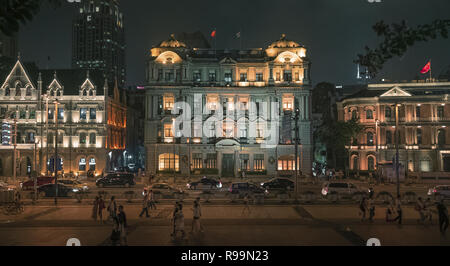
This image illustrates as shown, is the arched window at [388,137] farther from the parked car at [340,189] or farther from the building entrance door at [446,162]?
the parked car at [340,189]

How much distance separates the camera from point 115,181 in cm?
4619

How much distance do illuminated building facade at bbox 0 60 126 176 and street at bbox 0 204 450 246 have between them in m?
35.4

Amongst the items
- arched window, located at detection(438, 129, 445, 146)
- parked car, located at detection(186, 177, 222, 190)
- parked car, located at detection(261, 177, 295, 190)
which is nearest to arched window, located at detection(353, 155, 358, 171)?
arched window, located at detection(438, 129, 445, 146)

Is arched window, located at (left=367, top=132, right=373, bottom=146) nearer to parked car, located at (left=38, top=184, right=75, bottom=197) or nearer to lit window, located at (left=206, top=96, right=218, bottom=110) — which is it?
lit window, located at (left=206, top=96, right=218, bottom=110)

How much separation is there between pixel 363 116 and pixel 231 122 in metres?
24.8

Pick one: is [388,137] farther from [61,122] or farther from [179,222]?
[61,122]

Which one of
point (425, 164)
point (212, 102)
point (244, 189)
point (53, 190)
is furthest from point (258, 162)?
point (53, 190)

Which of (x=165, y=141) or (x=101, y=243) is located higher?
(x=165, y=141)

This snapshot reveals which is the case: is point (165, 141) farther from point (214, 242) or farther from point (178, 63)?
point (214, 242)

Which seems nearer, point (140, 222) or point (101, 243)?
point (101, 243)

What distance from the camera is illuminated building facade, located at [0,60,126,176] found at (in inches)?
2472

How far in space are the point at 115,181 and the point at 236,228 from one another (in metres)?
28.9

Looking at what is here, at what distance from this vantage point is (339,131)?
64188 millimetres
